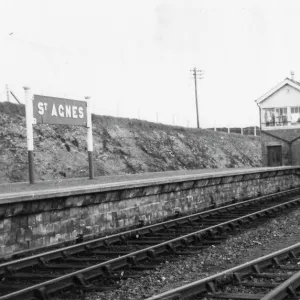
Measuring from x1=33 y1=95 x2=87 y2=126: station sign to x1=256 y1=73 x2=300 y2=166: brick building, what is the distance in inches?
695

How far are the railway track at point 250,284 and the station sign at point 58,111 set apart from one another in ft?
30.5

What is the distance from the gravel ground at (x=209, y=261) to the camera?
685 cm

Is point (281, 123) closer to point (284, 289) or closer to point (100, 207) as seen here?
point (100, 207)

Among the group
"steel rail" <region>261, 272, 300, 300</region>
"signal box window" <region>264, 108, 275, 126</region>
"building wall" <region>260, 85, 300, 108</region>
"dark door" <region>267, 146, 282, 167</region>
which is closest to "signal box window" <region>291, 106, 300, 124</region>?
"building wall" <region>260, 85, 300, 108</region>

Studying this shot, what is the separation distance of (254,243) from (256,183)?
39.0 feet

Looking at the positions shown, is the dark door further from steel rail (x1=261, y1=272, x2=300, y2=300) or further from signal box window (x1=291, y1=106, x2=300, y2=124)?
steel rail (x1=261, y1=272, x2=300, y2=300)

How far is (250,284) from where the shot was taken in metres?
6.64

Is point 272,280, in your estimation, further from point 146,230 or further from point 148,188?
point 148,188

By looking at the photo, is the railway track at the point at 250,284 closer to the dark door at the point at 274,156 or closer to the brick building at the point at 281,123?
the brick building at the point at 281,123

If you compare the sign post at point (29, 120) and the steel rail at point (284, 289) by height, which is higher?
the sign post at point (29, 120)

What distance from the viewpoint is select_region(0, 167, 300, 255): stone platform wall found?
9.43 meters

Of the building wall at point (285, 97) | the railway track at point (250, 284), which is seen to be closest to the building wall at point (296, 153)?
the building wall at point (285, 97)

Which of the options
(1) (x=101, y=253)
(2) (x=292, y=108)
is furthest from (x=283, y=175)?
(1) (x=101, y=253)

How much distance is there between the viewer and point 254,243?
10.8 m
